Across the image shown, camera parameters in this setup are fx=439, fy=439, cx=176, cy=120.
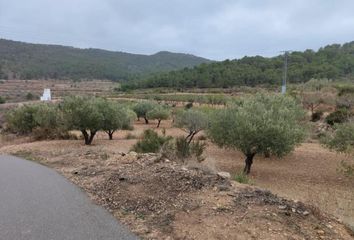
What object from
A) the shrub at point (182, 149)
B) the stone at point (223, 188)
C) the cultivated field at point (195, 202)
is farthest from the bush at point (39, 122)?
the stone at point (223, 188)

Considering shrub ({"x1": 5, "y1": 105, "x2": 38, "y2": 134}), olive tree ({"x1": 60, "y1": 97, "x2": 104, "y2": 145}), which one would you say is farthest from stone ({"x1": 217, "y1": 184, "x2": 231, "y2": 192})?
shrub ({"x1": 5, "y1": 105, "x2": 38, "y2": 134})

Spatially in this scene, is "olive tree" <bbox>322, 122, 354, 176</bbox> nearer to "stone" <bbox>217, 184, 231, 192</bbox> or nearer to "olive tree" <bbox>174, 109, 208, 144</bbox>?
"stone" <bbox>217, 184, 231, 192</bbox>

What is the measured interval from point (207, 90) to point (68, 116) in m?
88.9

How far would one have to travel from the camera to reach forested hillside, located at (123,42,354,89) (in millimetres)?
112375

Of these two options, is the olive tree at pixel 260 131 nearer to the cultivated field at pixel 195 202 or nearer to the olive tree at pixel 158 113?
the cultivated field at pixel 195 202

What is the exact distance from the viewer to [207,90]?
4673 inches

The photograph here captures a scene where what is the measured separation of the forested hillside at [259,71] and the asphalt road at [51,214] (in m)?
104

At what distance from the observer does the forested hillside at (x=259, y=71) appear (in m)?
112

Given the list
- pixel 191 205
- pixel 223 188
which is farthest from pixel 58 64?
pixel 191 205

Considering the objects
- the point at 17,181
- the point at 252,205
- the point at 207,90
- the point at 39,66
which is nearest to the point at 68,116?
the point at 17,181

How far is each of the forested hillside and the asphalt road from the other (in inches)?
4105

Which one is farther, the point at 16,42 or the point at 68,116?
the point at 16,42

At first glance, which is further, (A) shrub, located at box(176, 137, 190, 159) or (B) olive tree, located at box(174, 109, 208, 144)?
(B) olive tree, located at box(174, 109, 208, 144)

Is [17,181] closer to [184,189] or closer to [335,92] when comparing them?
[184,189]
